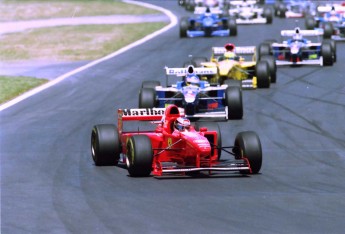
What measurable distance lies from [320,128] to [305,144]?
246 cm

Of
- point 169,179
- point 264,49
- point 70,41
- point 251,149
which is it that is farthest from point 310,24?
point 169,179

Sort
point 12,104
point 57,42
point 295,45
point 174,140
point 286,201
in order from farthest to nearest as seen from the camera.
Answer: point 57,42, point 295,45, point 12,104, point 174,140, point 286,201

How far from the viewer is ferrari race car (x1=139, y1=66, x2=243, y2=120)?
27.1 m

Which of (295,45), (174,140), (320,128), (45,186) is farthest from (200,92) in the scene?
(295,45)

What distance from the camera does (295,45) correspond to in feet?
132

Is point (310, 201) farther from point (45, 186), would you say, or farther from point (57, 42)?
point (57, 42)

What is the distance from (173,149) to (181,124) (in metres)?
0.58

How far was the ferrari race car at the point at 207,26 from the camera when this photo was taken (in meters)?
53.3

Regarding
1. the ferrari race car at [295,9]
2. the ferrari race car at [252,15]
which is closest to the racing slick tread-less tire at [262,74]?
the ferrari race car at [252,15]

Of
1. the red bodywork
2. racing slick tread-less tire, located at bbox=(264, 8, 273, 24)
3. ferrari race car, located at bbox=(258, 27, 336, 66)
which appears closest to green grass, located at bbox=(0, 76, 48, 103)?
ferrari race car, located at bbox=(258, 27, 336, 66)

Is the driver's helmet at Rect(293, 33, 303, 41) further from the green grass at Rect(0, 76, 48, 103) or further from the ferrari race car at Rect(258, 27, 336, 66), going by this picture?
the green grass at Rect(0, 76, 48, 103)

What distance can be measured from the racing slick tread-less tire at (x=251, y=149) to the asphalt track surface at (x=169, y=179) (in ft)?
0.98

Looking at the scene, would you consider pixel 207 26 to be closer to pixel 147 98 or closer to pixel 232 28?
pixel 232 28

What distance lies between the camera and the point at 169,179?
1881cm
